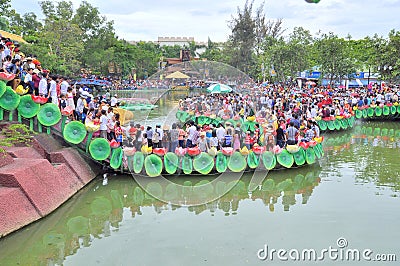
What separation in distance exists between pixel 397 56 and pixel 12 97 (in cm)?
2533

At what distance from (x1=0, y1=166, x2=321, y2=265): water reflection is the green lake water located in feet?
0.06

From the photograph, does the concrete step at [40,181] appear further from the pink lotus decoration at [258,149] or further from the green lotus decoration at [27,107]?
the pink lotus decoration at [258,149]

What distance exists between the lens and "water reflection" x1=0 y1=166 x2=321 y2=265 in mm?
7325

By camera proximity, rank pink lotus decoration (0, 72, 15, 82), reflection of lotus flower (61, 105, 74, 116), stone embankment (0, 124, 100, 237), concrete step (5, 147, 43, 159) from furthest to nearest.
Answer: reflection of lotus flower (61, 105, 74, 116), pink lotus decoration (0, 72, 15, 82), concrete step (5, 147, 43, 159), stone embankment (0, 124, 100, 237)

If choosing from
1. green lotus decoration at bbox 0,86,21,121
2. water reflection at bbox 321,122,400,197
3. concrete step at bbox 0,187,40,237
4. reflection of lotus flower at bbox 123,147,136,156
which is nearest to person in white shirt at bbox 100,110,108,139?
reflection of lotus flower at bbox 123,147,136,156

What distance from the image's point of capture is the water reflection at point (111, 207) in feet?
24.0

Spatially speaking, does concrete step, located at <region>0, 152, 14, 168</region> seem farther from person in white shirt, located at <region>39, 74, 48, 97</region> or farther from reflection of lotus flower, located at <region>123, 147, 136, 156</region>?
reflection of lotus flower, located at <region>123, 147, 136, 156</region>

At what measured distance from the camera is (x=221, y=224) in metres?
8.64

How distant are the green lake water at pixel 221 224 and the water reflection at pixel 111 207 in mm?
18

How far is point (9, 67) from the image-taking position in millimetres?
10914

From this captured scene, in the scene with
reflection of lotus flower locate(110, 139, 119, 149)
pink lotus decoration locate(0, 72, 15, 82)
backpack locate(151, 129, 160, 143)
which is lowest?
reflection of lotus flower locate(110, 139, 119, 149)

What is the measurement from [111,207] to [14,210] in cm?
246

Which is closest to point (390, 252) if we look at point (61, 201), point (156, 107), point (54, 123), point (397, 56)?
point (61, 201)

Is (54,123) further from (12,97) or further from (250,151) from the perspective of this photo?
(250,151)
